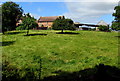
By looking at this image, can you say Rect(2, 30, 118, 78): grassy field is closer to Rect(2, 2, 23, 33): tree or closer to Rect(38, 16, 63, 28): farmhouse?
Rect(2, 2, 23, 33): tree

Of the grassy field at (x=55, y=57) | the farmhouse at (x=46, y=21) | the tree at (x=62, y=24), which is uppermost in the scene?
the farmhouse at (x=46, y=21)

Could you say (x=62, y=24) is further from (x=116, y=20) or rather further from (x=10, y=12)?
(x=10, y=12)

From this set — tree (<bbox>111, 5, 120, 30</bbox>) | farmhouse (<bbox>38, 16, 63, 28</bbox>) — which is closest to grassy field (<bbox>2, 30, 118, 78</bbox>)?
tree (<bbox>111, 5, 120, 30</bbox>)

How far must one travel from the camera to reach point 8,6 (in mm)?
55406

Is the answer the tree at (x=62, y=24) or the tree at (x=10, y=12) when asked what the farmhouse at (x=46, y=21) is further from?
the tree at (x=62, y=24)

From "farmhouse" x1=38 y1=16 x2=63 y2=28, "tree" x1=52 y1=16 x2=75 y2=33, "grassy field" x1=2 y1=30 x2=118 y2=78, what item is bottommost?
"grassy field" x1=2 y1=30 x2=118 y2=78

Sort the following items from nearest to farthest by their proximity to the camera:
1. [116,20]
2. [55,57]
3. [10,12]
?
[55,57] → [116,20] → [10,12]

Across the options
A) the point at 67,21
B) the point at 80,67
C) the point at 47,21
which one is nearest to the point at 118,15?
the point at 67,21

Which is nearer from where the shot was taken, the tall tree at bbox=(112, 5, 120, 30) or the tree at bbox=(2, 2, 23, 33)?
the tall tree at bbox=(112, 5, 120, 30)

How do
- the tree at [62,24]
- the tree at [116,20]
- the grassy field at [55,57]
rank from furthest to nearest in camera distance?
the tree at [62,24] → the tree at [116,20] → the grassy field at [55,57]

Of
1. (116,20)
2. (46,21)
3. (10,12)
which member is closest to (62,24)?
(116,20)

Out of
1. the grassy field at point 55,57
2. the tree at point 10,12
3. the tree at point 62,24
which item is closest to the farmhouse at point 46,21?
the tree at point 10,12

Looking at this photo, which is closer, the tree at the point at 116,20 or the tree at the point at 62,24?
the tree at the point at 116,20

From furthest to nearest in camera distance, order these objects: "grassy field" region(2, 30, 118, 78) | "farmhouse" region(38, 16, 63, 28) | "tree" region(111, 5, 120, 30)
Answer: "farmhouse" region(38, 16, 63, 28), "tree" region(111, 5, 120, 30), "grassy field" region(2, 30, 118, 78)
